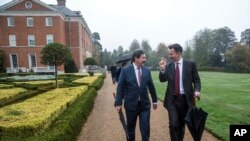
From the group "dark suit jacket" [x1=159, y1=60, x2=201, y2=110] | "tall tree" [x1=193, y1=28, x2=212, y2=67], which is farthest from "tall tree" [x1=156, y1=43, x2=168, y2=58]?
"dark suit jacket" [x1=159, y1=60, x2=201, y2=110]

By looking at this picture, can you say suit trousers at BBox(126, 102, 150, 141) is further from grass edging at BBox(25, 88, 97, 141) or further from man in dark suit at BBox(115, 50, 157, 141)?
grass edging at BBox(25, 88, 97, 141)

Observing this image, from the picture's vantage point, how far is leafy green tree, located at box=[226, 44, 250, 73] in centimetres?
5712

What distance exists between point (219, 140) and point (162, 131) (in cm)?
145

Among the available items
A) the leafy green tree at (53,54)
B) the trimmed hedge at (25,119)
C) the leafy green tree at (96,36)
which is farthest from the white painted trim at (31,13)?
the leafy green tree at (96,36)

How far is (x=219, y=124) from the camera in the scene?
7.34 meters

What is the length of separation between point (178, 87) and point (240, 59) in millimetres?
59534

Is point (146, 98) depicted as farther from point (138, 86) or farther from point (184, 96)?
Answer: point (184, 96)

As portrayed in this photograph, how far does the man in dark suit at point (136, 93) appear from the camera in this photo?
503cm

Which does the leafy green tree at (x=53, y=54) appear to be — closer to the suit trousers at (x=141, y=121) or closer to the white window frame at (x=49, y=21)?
the suit trousers at (x=141, y=121)

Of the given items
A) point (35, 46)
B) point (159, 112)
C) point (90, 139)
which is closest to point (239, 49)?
point (35, 46)

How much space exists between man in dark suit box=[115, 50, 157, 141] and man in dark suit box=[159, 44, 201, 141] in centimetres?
38

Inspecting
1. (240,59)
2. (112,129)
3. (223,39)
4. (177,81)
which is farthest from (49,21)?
(223,39)

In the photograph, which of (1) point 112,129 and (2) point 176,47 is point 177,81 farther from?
(1) point 112,129

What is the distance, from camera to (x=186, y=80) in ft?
16.3
